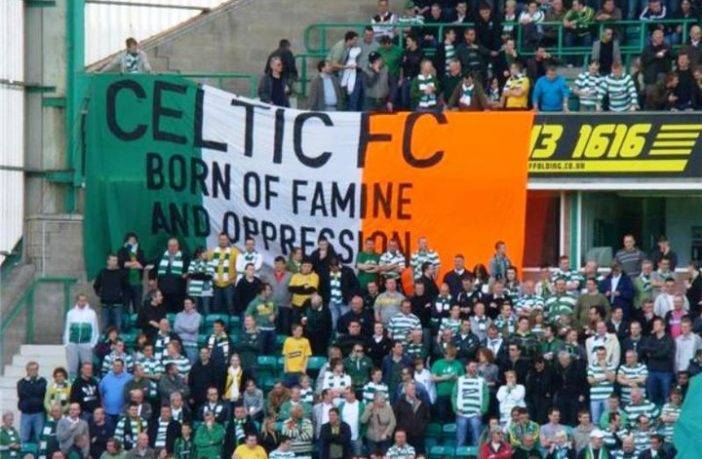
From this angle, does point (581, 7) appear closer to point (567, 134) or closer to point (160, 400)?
point (567, 134)

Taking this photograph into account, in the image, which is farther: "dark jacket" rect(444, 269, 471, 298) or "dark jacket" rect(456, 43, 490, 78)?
"dark jacket" rect(456, 43, 490, 78)

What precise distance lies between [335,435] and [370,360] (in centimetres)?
145

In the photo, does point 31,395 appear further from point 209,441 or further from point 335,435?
point 335,435

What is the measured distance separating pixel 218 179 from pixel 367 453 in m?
6.39

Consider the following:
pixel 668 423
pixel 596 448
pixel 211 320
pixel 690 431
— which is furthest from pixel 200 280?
pixel 690 431

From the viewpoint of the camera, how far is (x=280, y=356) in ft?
132

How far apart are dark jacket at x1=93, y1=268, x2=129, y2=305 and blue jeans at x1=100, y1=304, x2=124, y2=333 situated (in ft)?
0.35

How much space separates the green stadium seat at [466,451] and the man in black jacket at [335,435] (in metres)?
1.41

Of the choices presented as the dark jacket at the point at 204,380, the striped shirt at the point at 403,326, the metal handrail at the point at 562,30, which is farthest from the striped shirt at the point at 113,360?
the metal handrail at the point at 562,30

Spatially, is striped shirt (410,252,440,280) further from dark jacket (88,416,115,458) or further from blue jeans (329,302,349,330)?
dark jacket (88,416,115,458)

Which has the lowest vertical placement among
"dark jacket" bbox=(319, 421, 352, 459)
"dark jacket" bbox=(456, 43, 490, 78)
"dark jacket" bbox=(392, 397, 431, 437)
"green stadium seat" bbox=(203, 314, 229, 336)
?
"dark jacket" bbox=(319, 421, 352, 459)

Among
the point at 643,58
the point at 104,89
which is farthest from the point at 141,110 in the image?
the point at 643,58

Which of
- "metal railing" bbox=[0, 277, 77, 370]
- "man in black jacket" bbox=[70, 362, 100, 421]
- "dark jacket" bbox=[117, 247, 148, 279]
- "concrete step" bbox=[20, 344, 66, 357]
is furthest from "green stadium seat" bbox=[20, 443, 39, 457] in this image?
"metal railing" bbox=[0, 277, 77, 370]

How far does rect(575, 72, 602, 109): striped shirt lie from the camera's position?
136 ft
